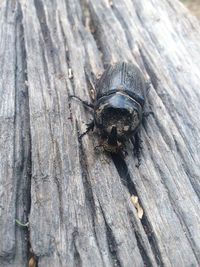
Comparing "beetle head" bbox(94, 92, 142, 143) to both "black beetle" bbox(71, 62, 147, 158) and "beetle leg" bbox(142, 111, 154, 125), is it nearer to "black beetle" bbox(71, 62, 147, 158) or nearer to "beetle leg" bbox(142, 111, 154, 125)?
"black beetle" bbox(71, 62, 147, 158)

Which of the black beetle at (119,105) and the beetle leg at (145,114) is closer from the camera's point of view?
the black beetle at (119,105)

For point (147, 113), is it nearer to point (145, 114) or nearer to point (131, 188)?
point (145, 114)

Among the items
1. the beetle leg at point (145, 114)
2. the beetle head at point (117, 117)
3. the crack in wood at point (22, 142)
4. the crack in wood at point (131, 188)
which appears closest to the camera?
the crack in wood at point (131, 188)

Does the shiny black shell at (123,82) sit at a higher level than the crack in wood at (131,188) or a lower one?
higher

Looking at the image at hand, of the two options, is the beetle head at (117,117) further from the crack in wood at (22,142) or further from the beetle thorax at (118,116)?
the crack in wood at (22,142)

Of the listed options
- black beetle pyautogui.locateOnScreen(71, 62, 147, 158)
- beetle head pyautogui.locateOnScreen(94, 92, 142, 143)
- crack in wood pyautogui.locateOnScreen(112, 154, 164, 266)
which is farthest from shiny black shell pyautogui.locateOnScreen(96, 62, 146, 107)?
crack in wood pyautogui.locateOnScreen(112, 154, 164, 266)

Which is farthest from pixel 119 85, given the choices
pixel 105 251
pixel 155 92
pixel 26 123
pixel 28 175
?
pixel 105 251

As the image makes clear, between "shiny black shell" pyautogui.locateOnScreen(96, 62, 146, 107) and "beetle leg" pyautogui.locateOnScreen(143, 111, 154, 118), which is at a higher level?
"shiny black shell" pyautogui.locateOnScreen(96, 62, 146, 107)

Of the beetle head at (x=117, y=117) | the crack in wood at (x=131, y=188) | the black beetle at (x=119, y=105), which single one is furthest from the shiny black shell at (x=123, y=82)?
the crack in wood at (x=131, y=188)

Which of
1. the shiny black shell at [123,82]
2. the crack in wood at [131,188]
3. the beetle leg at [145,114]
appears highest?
the shiny black shell at [123,82]
